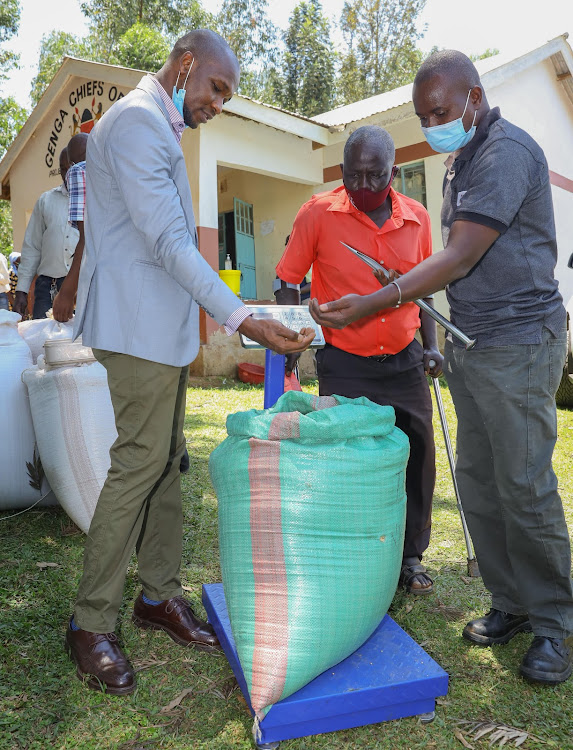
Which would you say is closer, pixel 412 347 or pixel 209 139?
pixel 412 347

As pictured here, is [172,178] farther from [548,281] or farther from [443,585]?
[443,585]

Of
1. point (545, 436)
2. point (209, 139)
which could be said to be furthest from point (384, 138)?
point (209, 139)

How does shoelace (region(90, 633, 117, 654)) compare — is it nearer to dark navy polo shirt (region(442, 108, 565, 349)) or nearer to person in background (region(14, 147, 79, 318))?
dark navy polo shirt (region(442, 108, 565, 349))

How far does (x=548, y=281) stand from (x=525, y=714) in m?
1.36

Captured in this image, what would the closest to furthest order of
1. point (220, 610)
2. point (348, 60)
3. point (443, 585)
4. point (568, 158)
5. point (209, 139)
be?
point (220, 610), point (443, 585), point (209, 139), point (568, 158), point (348, 60)

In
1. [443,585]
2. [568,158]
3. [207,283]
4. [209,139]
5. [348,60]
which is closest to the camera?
[207,283]

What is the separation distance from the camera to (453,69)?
2.16m

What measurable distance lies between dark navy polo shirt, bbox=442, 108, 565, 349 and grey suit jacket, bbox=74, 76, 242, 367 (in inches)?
32.4

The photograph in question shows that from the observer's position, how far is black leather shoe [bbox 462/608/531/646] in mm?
2449

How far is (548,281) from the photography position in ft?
7.28

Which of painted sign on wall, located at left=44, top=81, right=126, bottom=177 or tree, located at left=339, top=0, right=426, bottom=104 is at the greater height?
tree, located at left=339, top=0, right=426, bottom=104

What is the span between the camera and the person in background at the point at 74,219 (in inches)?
131

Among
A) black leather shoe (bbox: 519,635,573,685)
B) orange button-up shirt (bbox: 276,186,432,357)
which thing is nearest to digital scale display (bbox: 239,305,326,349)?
orange button-up shirt (bbox: 276,186,432,357)

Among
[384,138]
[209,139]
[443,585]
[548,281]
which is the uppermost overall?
[209,139]
